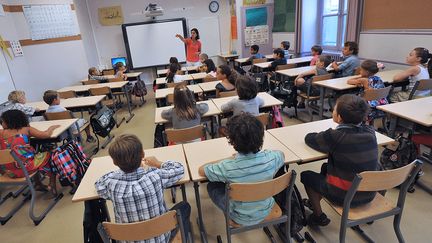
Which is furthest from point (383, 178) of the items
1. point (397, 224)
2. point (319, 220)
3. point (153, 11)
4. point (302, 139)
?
point (153, 11)

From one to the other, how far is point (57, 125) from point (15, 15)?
343 centimetres

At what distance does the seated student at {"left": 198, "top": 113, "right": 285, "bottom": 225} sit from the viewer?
61.0 inches

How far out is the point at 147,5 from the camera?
25.9 feet

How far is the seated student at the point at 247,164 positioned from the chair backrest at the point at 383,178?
1.51 feet

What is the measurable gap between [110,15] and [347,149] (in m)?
7.93

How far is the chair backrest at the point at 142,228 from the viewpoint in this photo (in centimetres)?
132

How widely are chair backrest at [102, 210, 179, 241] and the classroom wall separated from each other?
4729 mm

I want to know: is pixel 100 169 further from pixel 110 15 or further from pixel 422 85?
pixel 110 15

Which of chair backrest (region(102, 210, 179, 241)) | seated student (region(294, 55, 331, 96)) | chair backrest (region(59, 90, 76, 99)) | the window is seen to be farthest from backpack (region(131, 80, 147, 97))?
chair backrest (region(102, 210, 179, 241))

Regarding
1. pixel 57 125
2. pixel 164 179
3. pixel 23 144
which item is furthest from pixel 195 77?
pixel 164 179

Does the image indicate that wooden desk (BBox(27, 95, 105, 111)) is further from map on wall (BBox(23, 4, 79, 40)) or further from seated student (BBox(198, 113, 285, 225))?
seated student (BBox(198, 113, 285, 225))

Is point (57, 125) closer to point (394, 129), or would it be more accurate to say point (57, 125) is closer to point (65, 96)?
point (65, 96)

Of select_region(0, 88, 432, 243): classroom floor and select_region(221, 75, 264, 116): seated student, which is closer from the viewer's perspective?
select_region(0, 88, 432, 243): classroom floor

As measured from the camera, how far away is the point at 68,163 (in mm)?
2682
